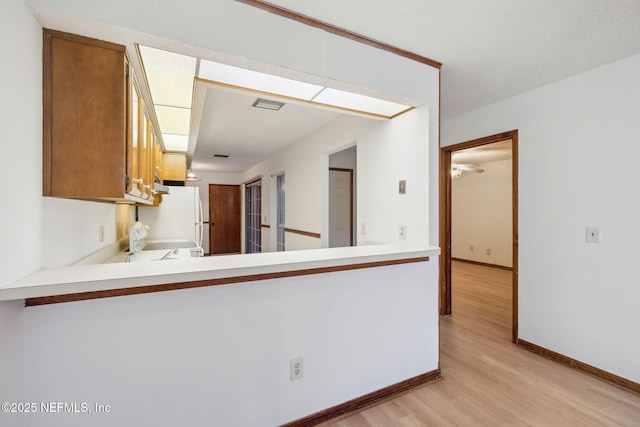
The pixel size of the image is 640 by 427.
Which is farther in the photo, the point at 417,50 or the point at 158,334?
the point at 417,50

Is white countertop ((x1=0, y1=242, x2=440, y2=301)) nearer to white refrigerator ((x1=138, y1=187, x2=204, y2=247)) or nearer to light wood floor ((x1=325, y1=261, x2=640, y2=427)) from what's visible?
light wood floor ((x1=325, y1=261, x2=640, y2=427))

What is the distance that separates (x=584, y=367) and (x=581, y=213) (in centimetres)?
119

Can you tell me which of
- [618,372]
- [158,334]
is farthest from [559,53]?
[158,334]

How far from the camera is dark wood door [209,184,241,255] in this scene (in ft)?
26.2

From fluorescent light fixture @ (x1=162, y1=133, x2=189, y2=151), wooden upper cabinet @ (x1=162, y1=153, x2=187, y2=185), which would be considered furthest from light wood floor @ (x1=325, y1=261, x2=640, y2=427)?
wooden upper cabinet @ (x1=162, y1=153, x2=187, y2=185)

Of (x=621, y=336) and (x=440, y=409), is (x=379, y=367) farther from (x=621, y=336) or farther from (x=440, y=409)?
(x=621, y=336)

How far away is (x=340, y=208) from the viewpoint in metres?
4.75

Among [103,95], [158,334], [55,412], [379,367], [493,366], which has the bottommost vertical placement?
[493,366]

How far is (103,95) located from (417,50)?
1.82 meters

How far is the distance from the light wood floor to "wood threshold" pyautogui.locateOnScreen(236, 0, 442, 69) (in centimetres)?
225

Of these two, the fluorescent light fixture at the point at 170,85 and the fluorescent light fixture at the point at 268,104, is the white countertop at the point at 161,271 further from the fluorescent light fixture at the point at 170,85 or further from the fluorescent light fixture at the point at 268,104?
the fluorescent light fixture at the point at 268,104

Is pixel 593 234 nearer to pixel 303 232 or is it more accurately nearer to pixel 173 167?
pixel 303 232

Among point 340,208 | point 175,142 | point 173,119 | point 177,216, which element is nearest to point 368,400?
point 173,119

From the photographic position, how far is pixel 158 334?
129 centimetres
